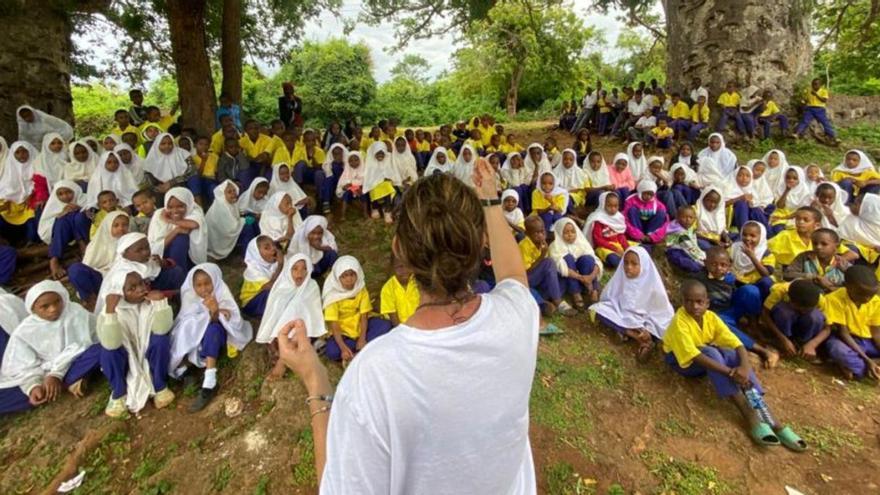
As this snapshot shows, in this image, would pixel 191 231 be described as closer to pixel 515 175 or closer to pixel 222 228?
pixel 222 228

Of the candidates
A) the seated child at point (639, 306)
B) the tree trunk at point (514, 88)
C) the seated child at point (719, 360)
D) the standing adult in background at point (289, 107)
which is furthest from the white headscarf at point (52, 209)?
the tree trunk at point (514, 88)

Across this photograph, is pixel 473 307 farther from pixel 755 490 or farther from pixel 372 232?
pixel 372 232

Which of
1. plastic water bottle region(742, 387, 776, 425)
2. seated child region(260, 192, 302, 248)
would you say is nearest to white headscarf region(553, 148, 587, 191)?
seated child region(260, 192, 302, 248)

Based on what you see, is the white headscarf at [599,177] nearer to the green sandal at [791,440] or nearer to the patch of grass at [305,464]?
the green sandal at [791,440]

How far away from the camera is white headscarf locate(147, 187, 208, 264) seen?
4.47 meters

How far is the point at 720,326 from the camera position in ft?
10.8

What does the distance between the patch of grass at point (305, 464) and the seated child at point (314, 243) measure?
6.58 ft

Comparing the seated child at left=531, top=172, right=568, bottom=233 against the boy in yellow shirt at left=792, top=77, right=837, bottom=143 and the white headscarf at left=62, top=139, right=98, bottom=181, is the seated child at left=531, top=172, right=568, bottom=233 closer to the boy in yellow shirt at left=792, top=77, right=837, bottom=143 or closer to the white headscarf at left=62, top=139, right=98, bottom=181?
the boy in yellow shirt at left=792, top=77, right=837, bottom=143

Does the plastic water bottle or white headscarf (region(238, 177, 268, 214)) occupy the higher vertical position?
white headscarf (region(238, 177, 268, 214))

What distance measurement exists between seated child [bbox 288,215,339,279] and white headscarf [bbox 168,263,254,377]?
0.95m

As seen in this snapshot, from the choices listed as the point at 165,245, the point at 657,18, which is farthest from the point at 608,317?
the point at 657,18

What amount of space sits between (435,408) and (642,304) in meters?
3.64

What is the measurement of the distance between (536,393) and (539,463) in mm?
624

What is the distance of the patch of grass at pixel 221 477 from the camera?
2869mm
